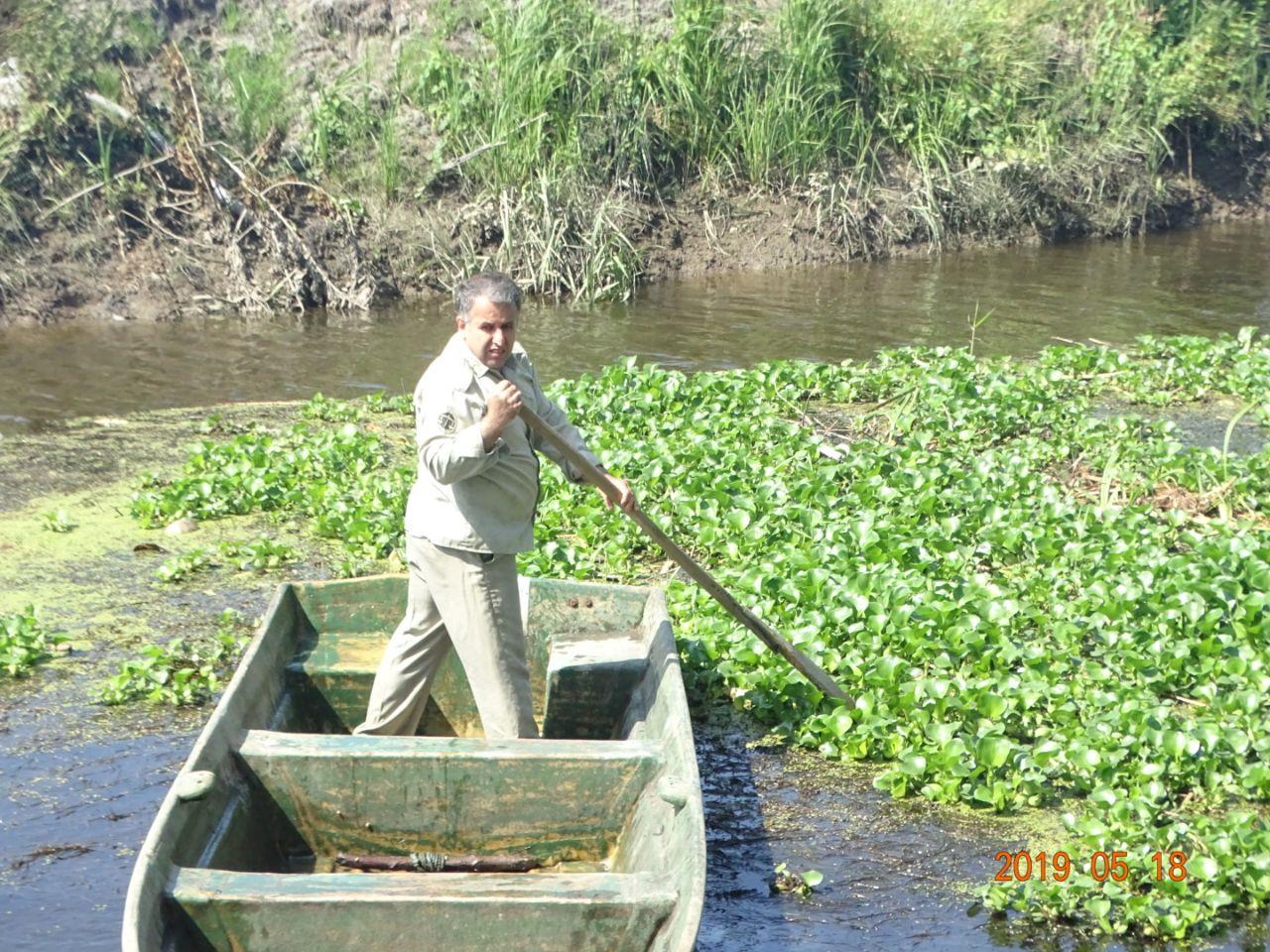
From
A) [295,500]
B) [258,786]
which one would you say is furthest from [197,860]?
[295,500]

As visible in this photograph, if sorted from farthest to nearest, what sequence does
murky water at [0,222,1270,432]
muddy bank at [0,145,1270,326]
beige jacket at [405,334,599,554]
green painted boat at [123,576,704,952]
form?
muddy bank at [0,145,1270,326], murky water at [0,222,1270,432], beige jacket at [405,334,599,554], green painted boat at [123,576,704,952]

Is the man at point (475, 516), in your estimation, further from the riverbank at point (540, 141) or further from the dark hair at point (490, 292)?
the riverbank at point (540, 141)

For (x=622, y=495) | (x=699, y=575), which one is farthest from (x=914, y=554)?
(x=622, y=495)

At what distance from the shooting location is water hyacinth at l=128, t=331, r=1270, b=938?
200 inches

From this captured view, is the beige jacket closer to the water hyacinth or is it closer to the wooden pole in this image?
the wooden pole

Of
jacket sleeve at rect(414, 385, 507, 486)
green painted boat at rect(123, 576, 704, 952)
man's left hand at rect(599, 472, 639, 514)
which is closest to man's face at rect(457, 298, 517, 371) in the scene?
jacket sleeve at rect(414, 385, 507, 486)

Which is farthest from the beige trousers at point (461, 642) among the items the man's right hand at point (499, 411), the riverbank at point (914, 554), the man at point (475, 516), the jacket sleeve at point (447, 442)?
the riverbank at point (914, 554)

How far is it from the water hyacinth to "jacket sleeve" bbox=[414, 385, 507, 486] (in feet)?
6.06

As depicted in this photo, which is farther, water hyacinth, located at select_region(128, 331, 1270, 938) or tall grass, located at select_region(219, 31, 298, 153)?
tall grass, located at select_region(219, 31, 298, 153)

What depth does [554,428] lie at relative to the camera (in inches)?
202

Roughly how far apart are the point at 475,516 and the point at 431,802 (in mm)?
893

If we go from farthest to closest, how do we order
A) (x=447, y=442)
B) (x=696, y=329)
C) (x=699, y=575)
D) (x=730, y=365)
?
(x=696, y=329), (x=730, y=365), (x=699, y=575), (x=447, y=442)

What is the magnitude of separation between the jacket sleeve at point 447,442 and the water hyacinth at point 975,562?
185 centimetres

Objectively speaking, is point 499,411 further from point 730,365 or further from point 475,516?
point 730,365
